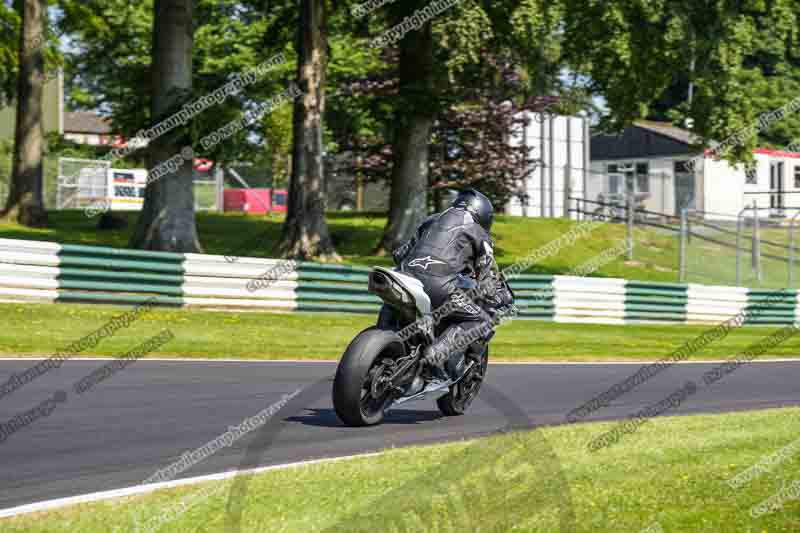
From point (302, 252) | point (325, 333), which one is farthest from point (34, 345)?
point (302, 252)

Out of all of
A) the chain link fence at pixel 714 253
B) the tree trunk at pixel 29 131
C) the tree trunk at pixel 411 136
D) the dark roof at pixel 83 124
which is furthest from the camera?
the dark roof at pixel 83 124

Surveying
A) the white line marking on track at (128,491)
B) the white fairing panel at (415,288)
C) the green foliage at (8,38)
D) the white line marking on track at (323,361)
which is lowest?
the white line marking on track at (323,361)

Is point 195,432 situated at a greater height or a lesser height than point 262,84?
lesser

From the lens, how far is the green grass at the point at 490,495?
5.29 meters

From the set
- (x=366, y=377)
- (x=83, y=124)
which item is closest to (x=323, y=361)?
(x=366, y=377)

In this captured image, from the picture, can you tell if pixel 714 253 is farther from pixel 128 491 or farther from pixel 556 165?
pixel 128 491


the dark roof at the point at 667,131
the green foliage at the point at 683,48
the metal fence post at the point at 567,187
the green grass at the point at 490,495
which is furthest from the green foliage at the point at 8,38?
the dark roof at the point at 667,131

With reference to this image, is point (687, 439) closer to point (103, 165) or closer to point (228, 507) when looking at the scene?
point (228, 507)

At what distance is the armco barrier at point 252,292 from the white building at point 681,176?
19248 millimetres

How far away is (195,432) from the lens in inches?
315

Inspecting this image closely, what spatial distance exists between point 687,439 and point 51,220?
27871 millimetres

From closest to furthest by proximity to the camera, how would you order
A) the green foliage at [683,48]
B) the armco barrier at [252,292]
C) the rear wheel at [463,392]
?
the rear wheel at [463,392] → the armco barrier at [252,292] → the green foliage at [683,48]

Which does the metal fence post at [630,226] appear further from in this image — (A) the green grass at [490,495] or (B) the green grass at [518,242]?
(A) the green grass at [490,495]

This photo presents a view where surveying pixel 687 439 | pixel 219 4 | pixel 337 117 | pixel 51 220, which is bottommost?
pixel 687 439
